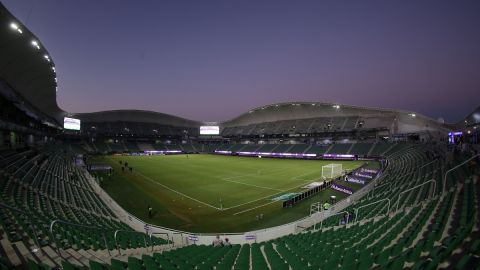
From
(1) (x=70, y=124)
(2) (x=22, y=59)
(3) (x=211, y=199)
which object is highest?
(2) (x=22, y=59)

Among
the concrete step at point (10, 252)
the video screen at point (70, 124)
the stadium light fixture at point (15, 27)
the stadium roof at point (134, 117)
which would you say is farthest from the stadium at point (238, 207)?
the stadium roof at point (134, 117)

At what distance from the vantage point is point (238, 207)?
2394cm

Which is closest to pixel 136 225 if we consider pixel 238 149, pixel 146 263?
pixel 146 263

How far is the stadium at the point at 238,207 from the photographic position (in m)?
6.76

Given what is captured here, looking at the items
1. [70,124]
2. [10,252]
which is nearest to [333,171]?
Result: [10,252]

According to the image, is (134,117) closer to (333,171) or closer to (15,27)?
(15,27)

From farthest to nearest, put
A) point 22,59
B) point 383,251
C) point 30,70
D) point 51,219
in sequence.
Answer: point 30,70 → point 22,59 → point 51,219 → point 383,251

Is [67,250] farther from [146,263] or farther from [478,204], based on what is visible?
[478,204]

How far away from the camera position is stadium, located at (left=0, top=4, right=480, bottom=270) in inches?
266

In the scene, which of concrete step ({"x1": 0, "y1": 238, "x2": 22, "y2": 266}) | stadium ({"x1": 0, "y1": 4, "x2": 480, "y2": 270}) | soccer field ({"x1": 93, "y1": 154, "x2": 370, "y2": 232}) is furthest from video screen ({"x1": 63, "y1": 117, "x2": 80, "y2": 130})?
concrete step ({"x1": 0, "y1": 238, "x2": 22, "y2": 266})

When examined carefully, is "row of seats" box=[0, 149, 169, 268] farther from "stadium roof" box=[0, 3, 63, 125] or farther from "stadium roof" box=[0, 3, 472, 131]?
"stadium roof" box=[0, 3, 472, 131]

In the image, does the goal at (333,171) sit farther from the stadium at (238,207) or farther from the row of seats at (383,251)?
the row of seats at (383,251)

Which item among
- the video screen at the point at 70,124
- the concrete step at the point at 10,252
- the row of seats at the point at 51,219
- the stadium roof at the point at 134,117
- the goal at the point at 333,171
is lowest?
the goal at the point at 333,171

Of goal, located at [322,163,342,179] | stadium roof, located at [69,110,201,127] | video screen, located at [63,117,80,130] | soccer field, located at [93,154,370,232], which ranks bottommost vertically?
soccer field, located at [93,154,370,232]
